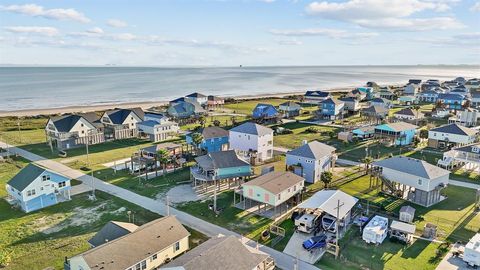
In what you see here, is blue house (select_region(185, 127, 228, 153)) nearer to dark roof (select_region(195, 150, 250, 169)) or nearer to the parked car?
dark roof (select_region(195, 150, 250, 169))

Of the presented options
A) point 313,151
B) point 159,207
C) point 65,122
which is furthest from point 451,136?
point 65,122

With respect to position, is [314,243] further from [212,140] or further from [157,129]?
[157,129]

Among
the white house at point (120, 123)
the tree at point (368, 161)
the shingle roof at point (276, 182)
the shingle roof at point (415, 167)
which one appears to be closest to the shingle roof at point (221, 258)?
the shingle roof at point (276, 182)

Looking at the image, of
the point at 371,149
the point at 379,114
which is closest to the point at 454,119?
the point at 379,114

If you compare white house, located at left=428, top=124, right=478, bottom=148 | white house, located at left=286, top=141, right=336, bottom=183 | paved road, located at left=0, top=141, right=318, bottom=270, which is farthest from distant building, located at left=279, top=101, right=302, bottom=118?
paved road, located at left=0, top=141, right=318, bottom=270

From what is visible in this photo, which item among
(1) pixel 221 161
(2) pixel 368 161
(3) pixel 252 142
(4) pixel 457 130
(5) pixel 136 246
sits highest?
(4) pixel 457 130

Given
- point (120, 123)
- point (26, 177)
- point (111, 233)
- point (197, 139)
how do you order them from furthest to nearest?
point (120, 123)
point (197, 139)
point (26, 177)
point (111, 233)

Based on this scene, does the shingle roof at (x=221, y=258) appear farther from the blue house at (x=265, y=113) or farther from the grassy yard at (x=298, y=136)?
the blue house at (x=265, y=113)
